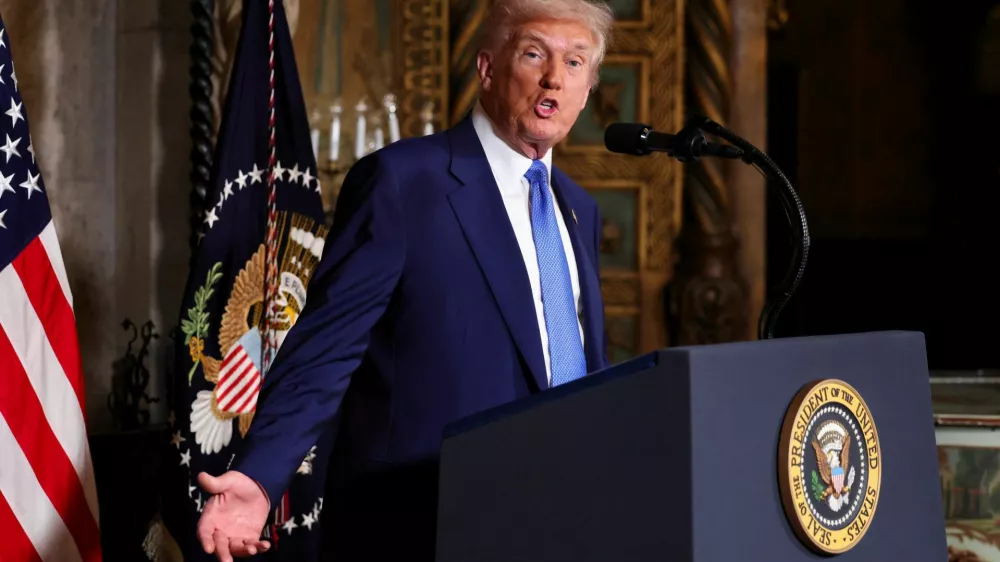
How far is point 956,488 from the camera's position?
10.1ft

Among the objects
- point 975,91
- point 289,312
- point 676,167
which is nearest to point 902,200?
point 975,91

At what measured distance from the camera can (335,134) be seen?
4.34m

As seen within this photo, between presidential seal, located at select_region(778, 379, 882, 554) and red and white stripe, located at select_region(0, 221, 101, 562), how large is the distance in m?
2.21

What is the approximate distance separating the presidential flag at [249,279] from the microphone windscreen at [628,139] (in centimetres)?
181

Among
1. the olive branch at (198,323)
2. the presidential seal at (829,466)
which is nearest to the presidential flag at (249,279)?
the olive branch at (198,323)

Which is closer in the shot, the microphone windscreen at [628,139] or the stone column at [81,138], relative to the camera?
the microphone windscreen at [628,139]

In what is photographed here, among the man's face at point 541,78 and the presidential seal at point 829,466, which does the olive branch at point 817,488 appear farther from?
the man's face at point 541,78

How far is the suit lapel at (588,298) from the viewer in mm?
2008

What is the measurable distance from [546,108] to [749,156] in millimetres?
412

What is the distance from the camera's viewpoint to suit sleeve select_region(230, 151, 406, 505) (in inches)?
63.9

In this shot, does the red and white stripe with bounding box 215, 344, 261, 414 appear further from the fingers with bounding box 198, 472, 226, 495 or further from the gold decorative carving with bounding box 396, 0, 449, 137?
the fingers with bounding box 198, 472, 226, 495

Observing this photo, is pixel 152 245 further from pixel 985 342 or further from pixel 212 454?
pixel 985 342

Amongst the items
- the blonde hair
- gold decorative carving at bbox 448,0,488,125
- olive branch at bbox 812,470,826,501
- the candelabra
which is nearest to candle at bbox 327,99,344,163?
the candelabra

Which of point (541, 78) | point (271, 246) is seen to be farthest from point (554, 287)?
point (271, 246)
